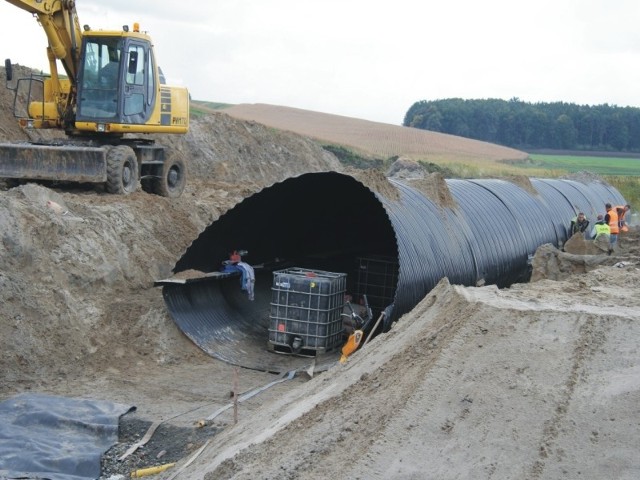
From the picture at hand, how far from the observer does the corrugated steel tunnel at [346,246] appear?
13.0m

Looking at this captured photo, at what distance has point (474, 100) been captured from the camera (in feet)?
296

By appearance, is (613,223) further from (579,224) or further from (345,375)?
(345,375)

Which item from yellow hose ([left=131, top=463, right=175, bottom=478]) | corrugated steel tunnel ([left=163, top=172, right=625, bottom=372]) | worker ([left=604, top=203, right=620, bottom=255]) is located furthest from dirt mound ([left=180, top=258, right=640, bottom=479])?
worker ([left=604, top=203, right=620, bottom=255])

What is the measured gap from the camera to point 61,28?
55.3 ft

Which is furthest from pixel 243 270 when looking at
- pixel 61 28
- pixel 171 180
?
pixel 171 180

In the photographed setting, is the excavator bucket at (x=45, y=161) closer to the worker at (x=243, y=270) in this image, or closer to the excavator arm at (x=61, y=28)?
the excavator arm at (x=61, y=28)

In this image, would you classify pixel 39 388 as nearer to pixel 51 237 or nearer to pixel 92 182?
pixel 51 237

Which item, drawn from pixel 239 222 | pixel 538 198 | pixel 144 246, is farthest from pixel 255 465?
pixel 538 198

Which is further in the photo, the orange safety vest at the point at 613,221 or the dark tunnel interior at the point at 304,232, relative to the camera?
the orange safety vest at the point at 613,221

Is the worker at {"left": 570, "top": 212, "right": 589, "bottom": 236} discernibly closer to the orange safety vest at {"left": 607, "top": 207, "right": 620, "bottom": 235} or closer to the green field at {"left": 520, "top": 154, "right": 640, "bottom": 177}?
the orange safety vest at {"left": 607, "top": 207, "right": 620, "bottom": 235}

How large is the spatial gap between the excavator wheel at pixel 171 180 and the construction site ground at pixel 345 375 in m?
3.78

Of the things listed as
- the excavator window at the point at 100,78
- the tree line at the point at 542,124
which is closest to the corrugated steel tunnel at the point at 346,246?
the excavator window at the point at 100,78

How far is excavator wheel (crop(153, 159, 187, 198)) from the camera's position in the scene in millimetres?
19500

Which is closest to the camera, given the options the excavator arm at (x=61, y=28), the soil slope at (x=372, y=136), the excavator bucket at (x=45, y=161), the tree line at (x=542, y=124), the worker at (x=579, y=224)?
the excavator bucket at (x=45, y=161)
